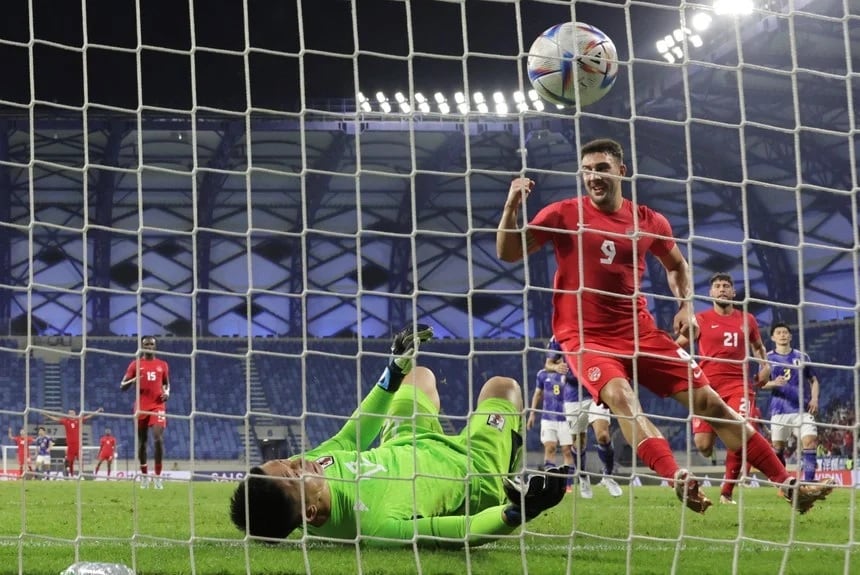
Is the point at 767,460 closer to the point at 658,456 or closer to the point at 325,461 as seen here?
the point at 658,456

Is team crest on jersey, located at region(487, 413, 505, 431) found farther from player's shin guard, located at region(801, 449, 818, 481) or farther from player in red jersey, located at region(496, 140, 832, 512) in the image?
player's shin guard, located at region(801, 449, 818, 481)

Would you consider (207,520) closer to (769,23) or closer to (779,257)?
(769,23)

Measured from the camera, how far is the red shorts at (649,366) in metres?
5.34

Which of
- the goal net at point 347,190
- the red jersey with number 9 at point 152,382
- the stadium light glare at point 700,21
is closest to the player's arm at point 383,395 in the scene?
the red jersey with number 9 at point 152,382

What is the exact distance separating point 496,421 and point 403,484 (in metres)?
0.68

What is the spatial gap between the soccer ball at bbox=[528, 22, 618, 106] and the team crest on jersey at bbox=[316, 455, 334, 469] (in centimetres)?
220

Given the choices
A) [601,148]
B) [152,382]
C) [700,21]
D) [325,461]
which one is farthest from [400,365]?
[700,21]

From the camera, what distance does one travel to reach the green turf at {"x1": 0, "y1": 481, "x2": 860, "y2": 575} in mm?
4309

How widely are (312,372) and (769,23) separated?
1378 cm

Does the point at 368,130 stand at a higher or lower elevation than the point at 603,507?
higher

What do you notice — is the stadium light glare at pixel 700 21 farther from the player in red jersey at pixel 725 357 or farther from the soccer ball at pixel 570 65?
the soccer ball at pixel 570 65

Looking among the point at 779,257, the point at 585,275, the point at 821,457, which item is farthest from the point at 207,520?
the point at 779,257

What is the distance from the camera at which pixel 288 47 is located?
2352 centimetres

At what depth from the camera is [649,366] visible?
551 cm
